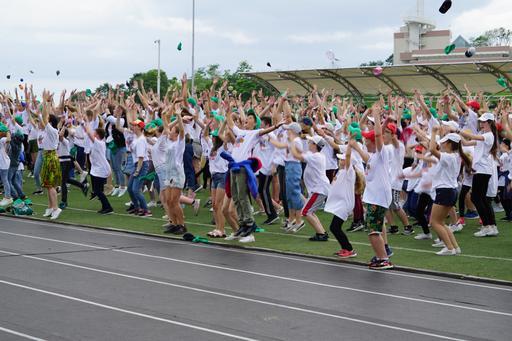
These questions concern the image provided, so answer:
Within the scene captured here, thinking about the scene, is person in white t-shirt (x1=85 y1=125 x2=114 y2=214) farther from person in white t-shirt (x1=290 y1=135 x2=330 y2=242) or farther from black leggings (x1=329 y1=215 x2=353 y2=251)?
black leggings (x1=329 y1=215 x2=353 y2=251)

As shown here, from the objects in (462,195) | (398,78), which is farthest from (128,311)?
(398,78)

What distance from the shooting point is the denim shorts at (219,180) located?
15.4 m

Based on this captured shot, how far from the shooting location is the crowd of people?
42.8ft

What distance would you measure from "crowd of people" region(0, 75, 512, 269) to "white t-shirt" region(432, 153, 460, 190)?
0.02 meters

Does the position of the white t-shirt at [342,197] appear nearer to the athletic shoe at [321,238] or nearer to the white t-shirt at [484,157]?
the athletic shoe at [321,238]

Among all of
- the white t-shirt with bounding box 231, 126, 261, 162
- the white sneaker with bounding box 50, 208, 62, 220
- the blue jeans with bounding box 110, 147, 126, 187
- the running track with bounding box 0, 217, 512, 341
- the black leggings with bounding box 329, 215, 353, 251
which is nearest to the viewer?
the running track with bounding box 0, 217, 512, 341

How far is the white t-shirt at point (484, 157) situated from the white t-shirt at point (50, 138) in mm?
8701

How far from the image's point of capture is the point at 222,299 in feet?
30.7

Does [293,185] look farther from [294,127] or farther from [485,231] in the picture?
[485,231]

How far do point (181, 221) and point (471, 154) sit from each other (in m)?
5.47

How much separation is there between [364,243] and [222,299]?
568 centimetres

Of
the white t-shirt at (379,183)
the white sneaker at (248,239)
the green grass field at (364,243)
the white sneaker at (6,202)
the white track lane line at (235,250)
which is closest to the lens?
the white track lane line at (235,250)

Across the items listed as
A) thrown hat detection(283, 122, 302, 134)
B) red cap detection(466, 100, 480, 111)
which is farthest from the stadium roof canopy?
thrown hat detection(283, 122, 302, 134)

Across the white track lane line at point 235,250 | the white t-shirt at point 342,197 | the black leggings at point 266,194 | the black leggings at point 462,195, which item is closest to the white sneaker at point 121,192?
the white track lane line at point 235,250
